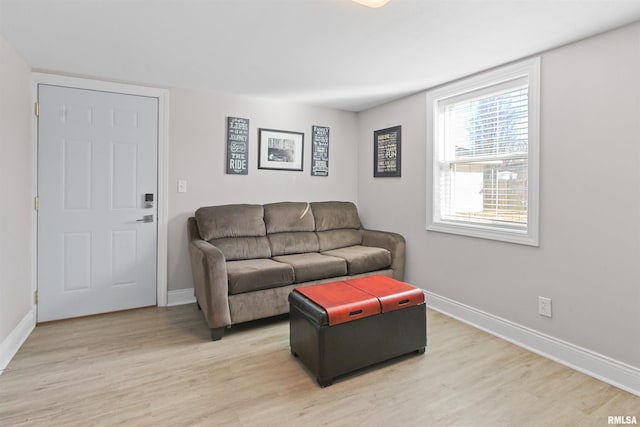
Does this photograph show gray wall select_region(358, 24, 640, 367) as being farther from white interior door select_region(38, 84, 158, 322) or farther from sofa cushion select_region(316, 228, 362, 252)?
white interior door select_region(38, 84, 158, 322)

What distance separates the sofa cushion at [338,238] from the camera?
3.79m

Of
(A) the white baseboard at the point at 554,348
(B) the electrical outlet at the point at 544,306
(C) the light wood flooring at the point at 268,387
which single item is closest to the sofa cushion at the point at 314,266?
(C) the light wood flooring at the point at 268,387

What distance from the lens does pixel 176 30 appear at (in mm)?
2186

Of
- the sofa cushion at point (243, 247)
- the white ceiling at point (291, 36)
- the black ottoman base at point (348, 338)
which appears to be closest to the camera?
the white ceiling at point (291, 36)

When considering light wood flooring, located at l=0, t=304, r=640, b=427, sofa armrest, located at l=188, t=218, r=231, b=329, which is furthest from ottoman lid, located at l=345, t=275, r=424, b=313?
sofa armrest, located at l=188, t=218, r=231, b=329

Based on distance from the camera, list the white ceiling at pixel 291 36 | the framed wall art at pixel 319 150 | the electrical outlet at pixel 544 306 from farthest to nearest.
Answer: the framed wall art at pixel 319 150
the electrical outlet at pixel 544 306
the white ceiling at pixel 291 36

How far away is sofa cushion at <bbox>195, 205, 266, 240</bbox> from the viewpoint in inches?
129

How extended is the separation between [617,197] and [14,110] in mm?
4124

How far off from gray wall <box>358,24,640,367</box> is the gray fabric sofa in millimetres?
1091

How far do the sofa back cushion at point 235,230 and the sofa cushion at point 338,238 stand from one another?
64cm

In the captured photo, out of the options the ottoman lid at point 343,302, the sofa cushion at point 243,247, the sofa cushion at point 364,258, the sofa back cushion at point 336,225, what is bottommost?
the ottoman lid at point 343,302

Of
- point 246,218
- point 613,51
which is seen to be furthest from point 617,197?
point 246,218

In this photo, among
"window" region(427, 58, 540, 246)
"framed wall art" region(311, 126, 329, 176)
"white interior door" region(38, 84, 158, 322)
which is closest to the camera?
"window" region(427, 58, 540, 246)

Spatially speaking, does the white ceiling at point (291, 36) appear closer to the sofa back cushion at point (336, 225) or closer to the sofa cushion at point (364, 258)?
the sofa back cushion at point (336, 225)
